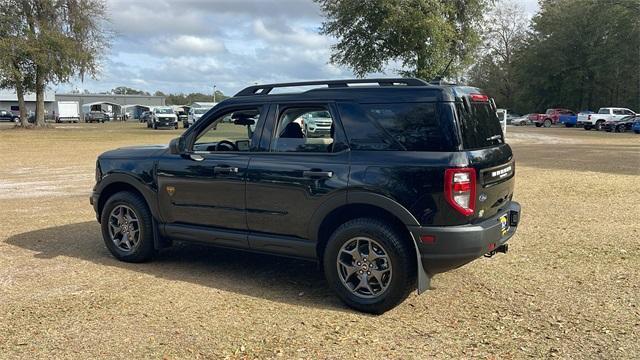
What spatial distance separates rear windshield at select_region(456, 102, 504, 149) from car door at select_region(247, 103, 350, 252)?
985mm

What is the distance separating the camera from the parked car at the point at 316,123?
5.01 m

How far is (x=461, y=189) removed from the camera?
171 inches

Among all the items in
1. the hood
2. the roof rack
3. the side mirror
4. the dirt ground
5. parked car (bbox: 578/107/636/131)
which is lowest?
the dirt ground

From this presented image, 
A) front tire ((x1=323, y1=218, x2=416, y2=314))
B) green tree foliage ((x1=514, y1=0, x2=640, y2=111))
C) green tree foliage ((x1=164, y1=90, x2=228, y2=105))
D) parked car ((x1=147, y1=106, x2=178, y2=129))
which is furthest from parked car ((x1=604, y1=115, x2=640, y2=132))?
green tree foliage ((x1=164, y1=90, x2=228, y2=105))

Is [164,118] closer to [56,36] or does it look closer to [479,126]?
[56,36]

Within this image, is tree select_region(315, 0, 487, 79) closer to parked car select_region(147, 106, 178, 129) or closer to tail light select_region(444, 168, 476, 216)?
parked car select_region(147, 106, 178, 129)

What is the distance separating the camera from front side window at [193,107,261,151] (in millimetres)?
5484

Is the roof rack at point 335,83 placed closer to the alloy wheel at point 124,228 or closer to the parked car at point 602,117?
the alloy wheel at point 124,228

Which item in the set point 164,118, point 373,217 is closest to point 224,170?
point 373,217

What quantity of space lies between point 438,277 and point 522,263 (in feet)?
3.59

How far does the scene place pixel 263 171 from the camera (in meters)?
5.15

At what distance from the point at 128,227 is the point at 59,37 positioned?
39088 millimetres

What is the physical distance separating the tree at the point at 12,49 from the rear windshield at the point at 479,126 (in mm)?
40632

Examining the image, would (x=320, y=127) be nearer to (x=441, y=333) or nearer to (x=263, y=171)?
(x=263, y=171)
